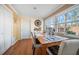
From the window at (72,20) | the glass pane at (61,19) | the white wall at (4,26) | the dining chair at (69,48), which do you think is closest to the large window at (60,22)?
the glass pane at (61,19)

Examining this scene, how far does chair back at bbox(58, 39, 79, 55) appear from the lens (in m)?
1.45

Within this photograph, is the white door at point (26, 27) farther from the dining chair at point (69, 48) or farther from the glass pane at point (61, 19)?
the dining chair at point (69, 48)

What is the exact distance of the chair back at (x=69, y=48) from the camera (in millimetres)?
1446

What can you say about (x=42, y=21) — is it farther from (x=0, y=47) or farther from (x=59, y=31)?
(x=0, y=47)

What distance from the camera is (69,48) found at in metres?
1.49

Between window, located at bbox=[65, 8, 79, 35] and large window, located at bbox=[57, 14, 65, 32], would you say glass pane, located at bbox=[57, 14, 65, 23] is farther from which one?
window, located at bbox=[65, 8, 79, 35]

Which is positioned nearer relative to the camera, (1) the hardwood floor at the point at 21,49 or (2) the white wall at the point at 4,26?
(1) the hardwood floor at the point at 21,49

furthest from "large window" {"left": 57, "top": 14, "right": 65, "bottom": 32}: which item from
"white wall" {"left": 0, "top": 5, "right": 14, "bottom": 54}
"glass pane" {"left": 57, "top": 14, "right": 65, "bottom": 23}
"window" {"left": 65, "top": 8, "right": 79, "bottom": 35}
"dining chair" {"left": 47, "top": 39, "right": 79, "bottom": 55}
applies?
"white wall" {"left": 0, "top": 5, "right": 14, "bottom": 54}

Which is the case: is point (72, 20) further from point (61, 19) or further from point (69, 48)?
point (69, 48)

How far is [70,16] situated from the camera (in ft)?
7.37

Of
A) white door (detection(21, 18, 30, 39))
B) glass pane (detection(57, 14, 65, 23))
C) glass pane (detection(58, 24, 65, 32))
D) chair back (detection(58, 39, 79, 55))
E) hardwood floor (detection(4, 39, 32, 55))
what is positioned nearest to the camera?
chair back (detection(58, 39, 79, 55))

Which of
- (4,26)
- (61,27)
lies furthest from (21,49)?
(61,27)

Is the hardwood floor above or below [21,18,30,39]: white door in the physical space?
below
